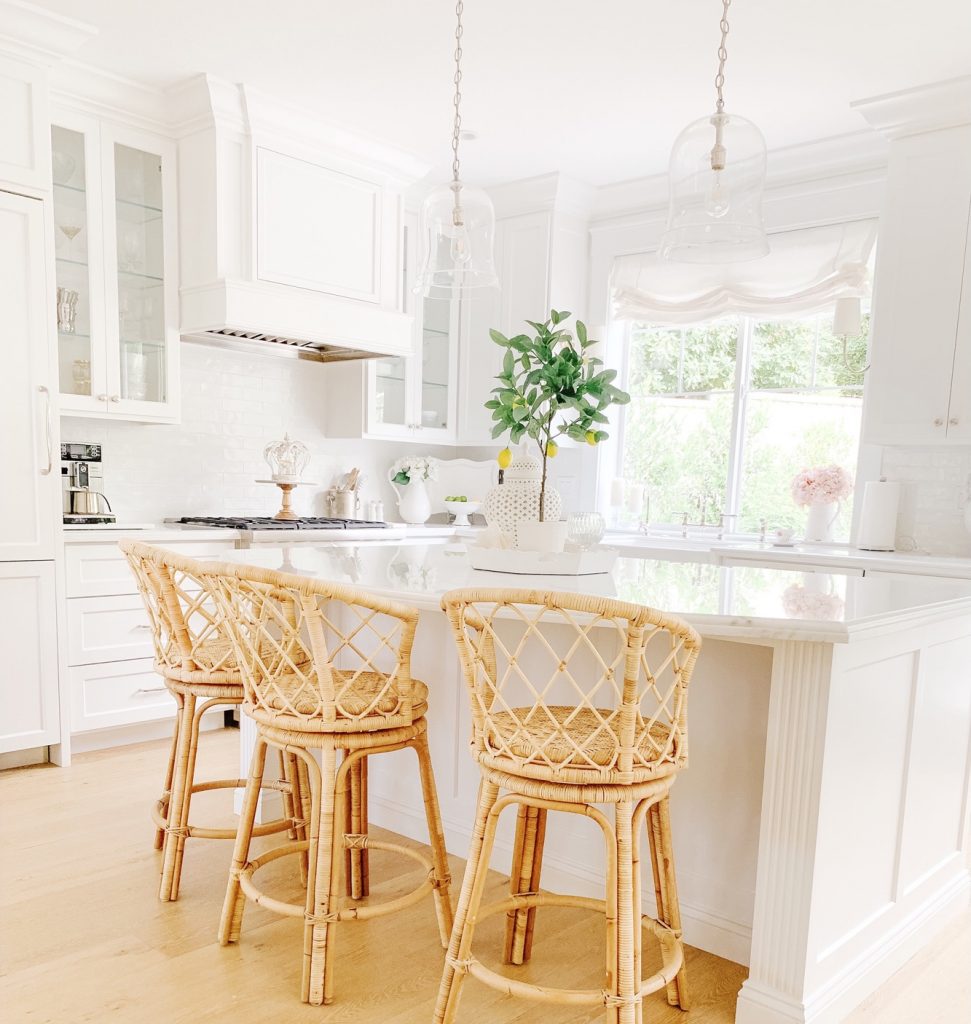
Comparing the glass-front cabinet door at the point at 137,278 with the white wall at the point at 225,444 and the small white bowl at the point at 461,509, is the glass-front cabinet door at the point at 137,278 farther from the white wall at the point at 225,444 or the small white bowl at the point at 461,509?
the small white bowl at the point at 461,509

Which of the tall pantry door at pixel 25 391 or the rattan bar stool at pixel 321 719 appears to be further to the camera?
the tall pantry door at pixel 25 391

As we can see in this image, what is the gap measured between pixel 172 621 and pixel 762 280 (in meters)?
3.47

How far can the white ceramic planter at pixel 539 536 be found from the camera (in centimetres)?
217

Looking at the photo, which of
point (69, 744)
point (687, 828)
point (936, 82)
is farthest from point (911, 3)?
point (69, 744)

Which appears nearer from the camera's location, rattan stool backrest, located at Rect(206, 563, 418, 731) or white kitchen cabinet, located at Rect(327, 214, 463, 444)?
rattan stool backrest, located at Rect(206, 563, 418, 731)

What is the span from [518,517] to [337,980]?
45.4 inches

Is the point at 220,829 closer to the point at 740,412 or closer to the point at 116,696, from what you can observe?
the point at 116,696

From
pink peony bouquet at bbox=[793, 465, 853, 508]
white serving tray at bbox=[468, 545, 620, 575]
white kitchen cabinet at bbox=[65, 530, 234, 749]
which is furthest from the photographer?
pink peony bouquet at bbox=[793, 465, 853, 508]

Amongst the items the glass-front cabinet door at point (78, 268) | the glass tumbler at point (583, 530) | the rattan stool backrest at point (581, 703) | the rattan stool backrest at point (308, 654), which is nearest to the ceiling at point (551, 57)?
the glass-front cabinet door at point (78, 268)

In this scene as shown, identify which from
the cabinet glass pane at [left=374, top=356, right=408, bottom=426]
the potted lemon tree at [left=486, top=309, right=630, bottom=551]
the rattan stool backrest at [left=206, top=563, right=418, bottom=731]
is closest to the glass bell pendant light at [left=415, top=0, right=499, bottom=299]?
the potted lemon tree at [left=486, top=309, right=630, bottom=551]

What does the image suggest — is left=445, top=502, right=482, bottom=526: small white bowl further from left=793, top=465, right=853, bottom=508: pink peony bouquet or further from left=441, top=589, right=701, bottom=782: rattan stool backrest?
left=441, top=589, right=701, bottom=782: rattan stool backrest

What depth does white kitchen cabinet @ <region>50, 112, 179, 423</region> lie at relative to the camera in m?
3.53

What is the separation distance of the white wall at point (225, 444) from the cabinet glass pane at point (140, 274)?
33 cm

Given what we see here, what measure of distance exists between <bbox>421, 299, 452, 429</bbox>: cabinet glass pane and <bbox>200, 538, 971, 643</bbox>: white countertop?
2418 millimetres
